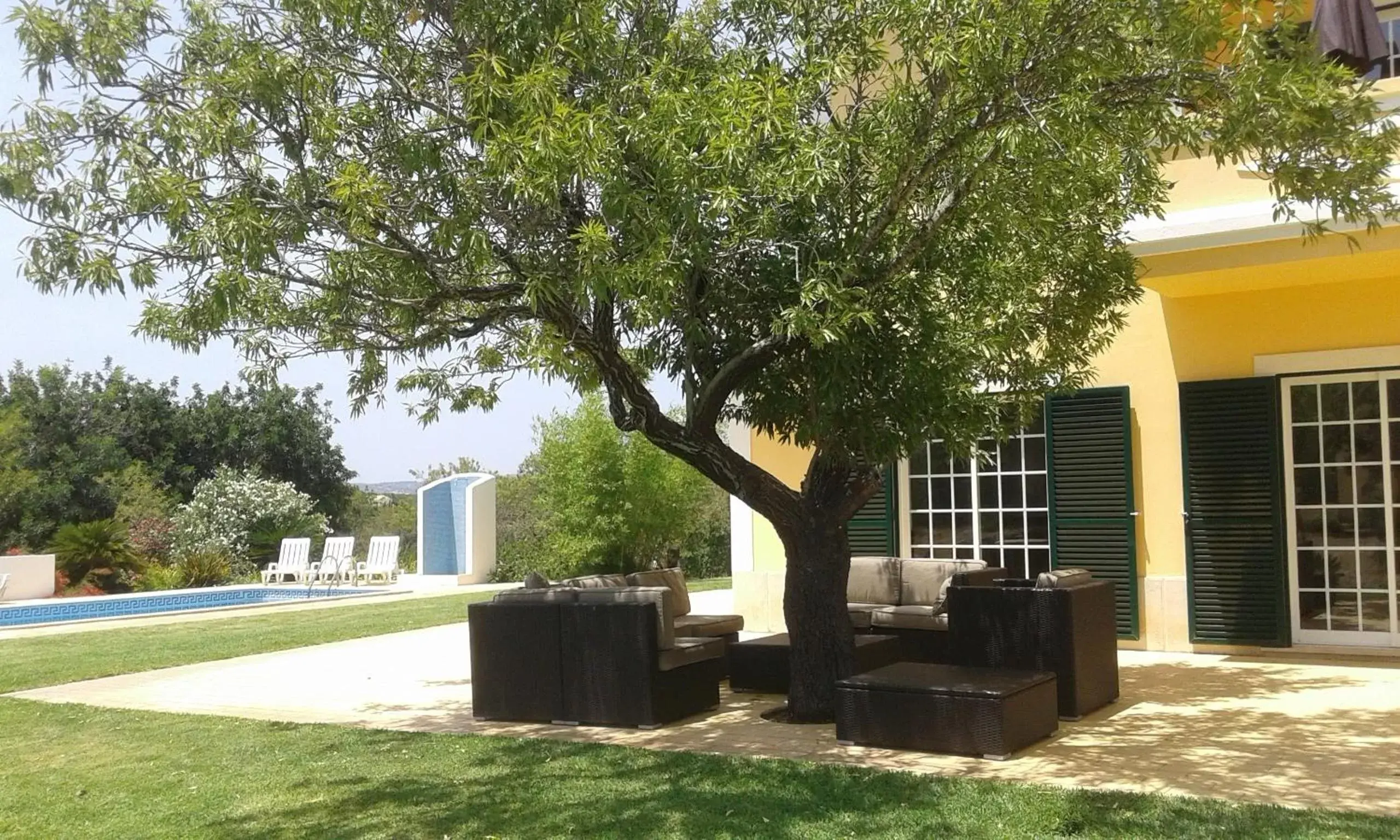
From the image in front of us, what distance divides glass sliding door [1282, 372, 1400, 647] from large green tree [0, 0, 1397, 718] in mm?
3620

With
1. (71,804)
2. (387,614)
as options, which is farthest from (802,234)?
(387,614)

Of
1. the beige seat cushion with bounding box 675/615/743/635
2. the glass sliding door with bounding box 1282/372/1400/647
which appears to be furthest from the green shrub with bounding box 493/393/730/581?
the glass sliding door with bounding box 1282/372/1400/647

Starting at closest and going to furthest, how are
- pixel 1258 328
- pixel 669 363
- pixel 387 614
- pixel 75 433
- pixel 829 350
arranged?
pixel 829 350, pixel 669 363, pixel 1258 328, pixel 387 614, pixel 75 433

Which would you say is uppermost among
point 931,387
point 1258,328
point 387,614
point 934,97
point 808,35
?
point 808,35

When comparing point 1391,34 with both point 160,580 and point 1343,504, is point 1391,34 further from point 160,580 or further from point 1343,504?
point 160,580

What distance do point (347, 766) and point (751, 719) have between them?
8.28 ft

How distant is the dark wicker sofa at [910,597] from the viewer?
8992mm

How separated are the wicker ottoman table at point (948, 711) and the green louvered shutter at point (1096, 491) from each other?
→ 154 inches

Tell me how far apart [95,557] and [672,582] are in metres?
17.1

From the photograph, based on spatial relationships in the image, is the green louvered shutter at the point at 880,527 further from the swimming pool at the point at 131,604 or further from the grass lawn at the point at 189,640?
the swimming pool at the point at 131,604

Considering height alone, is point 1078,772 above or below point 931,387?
below

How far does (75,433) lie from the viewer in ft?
93.6

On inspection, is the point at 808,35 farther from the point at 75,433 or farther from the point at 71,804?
the point at 75,433

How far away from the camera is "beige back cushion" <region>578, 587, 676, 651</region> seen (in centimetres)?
739
